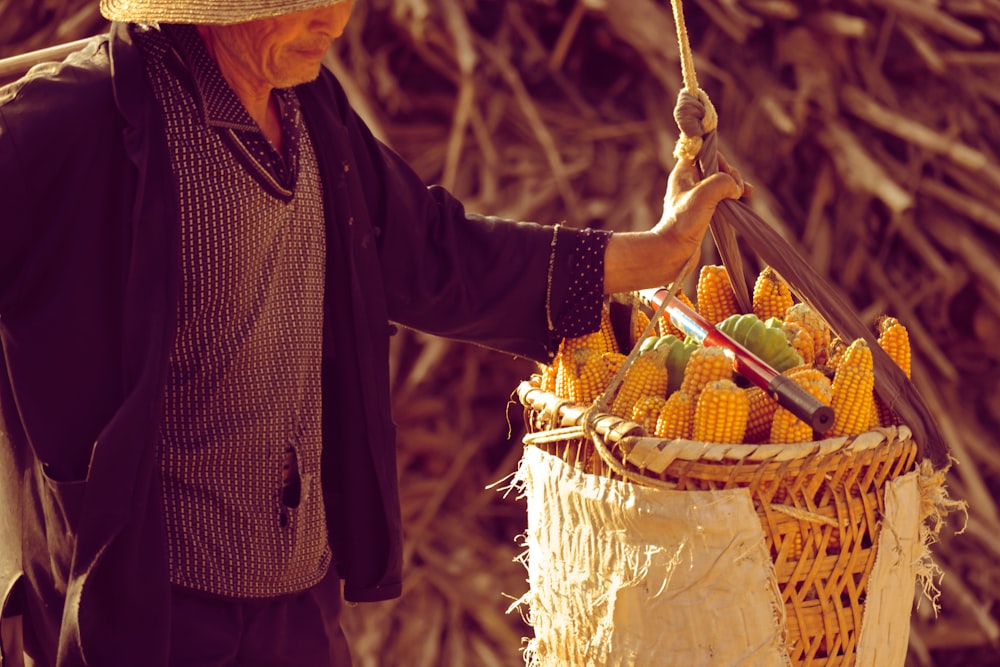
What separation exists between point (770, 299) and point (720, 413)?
1.82 feet

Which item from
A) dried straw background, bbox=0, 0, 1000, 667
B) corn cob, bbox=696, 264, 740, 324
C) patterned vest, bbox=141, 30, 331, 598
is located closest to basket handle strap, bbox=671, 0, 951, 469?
corn cob, bbox=696, 264, 740, 324

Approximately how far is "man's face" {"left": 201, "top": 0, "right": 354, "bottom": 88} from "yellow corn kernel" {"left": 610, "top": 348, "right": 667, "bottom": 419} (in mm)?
675

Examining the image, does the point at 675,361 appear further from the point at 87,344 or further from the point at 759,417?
the point at 87,344

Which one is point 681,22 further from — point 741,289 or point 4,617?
point 4,617

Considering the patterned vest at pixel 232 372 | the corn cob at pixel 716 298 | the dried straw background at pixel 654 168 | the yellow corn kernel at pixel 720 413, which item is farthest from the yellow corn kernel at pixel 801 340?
the dried straw background at pixel 654 168

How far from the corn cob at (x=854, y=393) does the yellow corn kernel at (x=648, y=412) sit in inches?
10.2

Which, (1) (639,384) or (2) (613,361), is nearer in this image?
(1) (639,384)

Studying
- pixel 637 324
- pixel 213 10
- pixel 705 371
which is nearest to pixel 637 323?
pixel 637 324

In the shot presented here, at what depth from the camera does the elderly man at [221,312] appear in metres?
1.86

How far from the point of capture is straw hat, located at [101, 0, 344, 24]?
1909 millimetres

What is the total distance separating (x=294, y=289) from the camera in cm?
211

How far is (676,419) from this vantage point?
195cm

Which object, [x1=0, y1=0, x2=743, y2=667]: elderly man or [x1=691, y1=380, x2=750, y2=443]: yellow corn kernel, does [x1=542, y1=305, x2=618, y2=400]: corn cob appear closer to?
[x1=0, y1=0, x2=743, y2=667]: elderly man

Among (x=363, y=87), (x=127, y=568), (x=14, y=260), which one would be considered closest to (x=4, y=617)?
(x=127, y=568)
